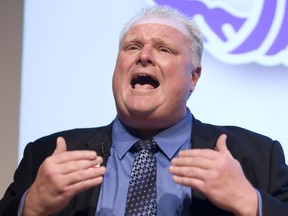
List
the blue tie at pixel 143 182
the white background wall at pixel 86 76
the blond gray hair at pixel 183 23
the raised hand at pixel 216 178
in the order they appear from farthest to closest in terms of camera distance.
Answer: the white background wall at pixel 86 76 → the blond gray hair at pixel 183 23 → the blue tie at pixel 143 182 → the raised hand at pixel 216 178

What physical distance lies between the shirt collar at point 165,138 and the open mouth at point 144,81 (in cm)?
13

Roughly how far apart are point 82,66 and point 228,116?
20.0 inches

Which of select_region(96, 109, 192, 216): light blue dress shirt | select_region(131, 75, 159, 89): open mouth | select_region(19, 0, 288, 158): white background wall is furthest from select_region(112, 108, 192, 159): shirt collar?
select_region(19, 0, 288, 158): white background wall

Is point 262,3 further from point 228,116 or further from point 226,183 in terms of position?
point 226,183

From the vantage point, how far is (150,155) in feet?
4.85

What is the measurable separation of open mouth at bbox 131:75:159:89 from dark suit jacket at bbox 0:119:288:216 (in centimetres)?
17

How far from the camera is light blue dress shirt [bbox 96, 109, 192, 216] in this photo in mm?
1402

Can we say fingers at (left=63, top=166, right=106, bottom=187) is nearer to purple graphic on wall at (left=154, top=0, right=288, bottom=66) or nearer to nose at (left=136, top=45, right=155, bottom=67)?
nose at (left=136, top=45, right=155, bottom=67)

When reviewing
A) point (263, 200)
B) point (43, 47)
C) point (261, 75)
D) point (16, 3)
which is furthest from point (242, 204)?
point (16, 3)

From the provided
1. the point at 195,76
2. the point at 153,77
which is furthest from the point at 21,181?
the point at 195,76

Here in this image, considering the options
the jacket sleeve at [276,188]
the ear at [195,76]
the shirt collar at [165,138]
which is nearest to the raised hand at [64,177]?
the shirt collar at [165,138]

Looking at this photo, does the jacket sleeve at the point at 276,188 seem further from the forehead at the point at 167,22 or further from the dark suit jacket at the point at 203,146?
the forehead at the point at 167,22

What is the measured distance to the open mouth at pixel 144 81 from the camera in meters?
1.52

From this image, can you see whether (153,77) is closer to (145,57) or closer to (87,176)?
(145,57)
